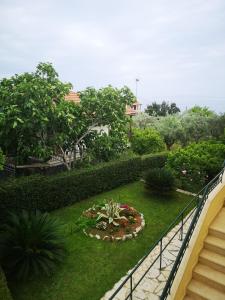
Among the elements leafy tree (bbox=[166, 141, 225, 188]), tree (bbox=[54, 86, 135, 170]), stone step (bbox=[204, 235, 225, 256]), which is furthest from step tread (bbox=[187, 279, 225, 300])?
leafy tree (bbox=[166, 141, 225, 188])

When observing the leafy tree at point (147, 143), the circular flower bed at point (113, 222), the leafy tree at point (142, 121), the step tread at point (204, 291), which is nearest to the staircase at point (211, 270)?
the step tread at point (204, 291)

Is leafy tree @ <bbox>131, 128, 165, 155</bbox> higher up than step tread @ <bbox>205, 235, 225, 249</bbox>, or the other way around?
leafy tree @ <bbox>131, 128, 165, 155</bbox>

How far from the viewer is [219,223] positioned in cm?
661

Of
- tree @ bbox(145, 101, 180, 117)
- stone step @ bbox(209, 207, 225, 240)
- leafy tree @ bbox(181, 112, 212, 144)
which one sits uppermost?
tree @ bbox(145, 101, 180, 117)

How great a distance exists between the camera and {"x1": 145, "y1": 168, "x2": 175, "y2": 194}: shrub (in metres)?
13.6

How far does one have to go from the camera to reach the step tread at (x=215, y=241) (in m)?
6.13

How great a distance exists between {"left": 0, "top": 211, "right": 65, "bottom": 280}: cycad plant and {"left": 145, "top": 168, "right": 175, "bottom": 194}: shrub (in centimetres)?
677

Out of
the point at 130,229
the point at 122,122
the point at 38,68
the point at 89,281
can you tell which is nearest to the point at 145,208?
the point at 130,229

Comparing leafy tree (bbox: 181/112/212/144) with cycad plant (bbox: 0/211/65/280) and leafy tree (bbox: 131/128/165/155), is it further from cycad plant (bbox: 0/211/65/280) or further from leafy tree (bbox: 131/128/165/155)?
cycad plant (bbox: 0/211/65/280)

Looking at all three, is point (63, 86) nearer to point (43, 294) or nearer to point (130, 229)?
point (130, 229)

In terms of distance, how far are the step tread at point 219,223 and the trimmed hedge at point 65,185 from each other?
7629 millimetres

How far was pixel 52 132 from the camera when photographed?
13.1 metres

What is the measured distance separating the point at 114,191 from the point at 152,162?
4588 mm

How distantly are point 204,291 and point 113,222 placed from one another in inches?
205
